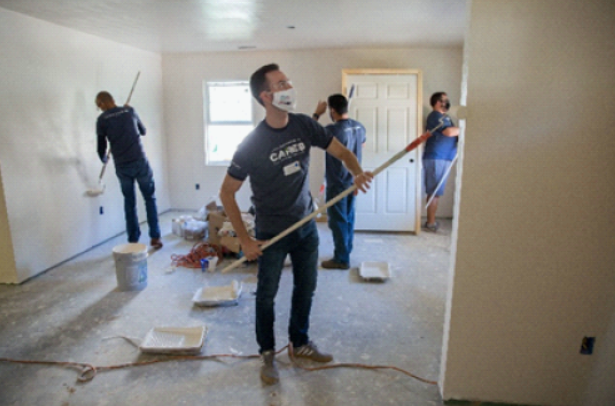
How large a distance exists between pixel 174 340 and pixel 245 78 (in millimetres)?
4057

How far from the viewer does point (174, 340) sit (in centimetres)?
254

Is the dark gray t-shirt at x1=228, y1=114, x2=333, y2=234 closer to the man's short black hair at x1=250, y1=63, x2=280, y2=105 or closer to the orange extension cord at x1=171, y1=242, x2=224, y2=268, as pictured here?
the man's short black hair at x1=250, y1=63, x2=280, y2=105

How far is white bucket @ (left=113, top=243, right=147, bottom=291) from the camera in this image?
10.7ft

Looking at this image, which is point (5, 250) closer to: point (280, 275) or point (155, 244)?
point (155, 244)

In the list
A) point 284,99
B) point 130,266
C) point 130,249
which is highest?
point 284,99

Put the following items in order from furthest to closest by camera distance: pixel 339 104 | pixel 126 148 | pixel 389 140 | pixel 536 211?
pixel 389 140 < pixel 126 148 < pixel 339 104 < pixel 536 211

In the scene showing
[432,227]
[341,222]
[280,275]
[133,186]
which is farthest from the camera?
[432,227]

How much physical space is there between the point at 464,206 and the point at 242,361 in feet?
4.84

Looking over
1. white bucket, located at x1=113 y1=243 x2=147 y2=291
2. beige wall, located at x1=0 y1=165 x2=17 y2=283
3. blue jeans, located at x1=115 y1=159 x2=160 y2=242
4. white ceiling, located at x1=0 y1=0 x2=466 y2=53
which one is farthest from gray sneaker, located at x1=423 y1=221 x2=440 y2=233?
beige wall, located at x1=0 y1=165 x2=17 y2=283

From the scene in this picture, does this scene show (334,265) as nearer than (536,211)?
No

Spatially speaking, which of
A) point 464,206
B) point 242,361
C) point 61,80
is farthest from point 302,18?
point 242,361

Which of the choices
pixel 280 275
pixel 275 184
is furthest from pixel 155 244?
pixel 275 184

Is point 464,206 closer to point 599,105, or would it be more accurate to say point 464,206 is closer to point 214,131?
point 599,105

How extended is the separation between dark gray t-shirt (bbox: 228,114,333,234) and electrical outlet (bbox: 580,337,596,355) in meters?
1.36
